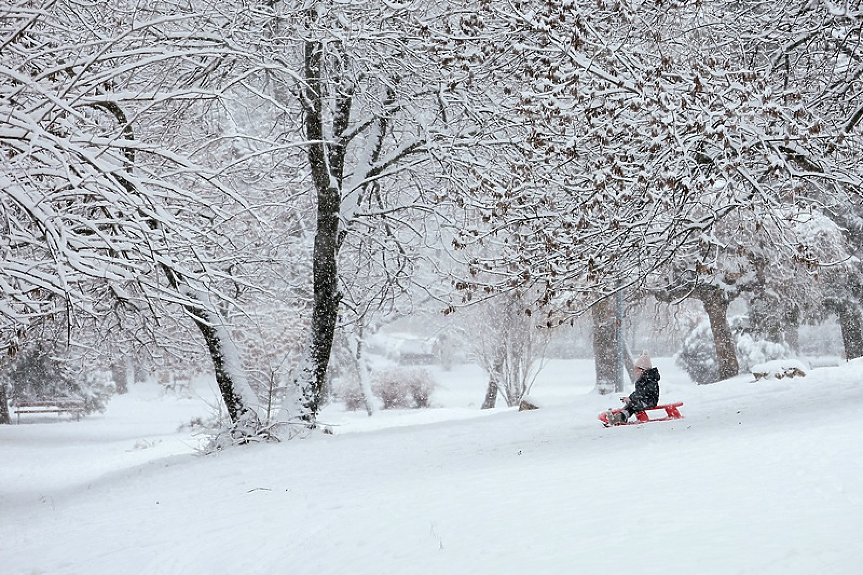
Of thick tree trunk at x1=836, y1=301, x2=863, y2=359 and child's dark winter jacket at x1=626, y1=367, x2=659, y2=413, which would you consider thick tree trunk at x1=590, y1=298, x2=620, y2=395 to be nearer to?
thick tree trunk at x1=836, y1=301, x2=863, y2=359

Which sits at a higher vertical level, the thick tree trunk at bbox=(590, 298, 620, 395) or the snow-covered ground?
the thick tree trunk at bbox=(590, 298, 620, 395)

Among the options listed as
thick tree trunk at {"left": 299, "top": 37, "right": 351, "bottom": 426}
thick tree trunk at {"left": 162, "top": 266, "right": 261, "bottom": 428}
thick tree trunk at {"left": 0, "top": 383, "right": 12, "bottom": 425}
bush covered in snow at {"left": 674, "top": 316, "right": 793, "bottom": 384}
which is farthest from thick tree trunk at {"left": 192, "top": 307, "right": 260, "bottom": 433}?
bush covered in snow at {"left": 674, "top": 316, "right": 793, "bottom": 384}

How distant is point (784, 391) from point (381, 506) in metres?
8.79

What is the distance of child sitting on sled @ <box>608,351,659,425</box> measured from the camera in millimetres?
10469

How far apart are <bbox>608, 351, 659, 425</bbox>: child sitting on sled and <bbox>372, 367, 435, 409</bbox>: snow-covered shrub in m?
21.1

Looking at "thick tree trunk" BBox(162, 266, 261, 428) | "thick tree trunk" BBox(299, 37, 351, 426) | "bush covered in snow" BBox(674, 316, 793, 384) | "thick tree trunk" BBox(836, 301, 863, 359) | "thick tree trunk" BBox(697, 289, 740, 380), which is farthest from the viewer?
"bush covered in snow" BBox(674, 316, 793, 384)

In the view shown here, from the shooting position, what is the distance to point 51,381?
27109 millimetres

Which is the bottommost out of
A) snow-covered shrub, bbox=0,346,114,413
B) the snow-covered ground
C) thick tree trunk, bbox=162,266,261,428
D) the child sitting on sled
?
the snow-covered ground

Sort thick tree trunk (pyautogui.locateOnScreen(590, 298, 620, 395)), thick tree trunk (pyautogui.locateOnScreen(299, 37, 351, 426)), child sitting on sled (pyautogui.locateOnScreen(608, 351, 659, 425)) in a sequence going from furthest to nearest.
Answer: thick tree trunk (pyautogui.locateOnScreen(590, 298, 620, 395))
thick tree trunk (pyautogui.locateOnScreen(299, 37, 351, 426))
child sitting on sled (pyautogui.locateOnScreen(608, 351, 659, 425))

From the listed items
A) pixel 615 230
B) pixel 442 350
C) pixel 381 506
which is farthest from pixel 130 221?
pixel 442 350

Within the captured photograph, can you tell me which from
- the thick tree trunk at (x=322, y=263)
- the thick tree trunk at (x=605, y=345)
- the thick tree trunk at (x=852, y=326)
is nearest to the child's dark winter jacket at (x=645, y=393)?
the thick tree trunk at (x=322, y=263)

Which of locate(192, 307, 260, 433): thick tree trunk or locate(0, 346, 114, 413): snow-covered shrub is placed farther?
locate(0, 346, 114, 413): snow-covered shrub

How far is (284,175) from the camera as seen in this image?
1585 cm

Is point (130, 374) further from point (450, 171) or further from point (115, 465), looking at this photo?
point (450, 171)
